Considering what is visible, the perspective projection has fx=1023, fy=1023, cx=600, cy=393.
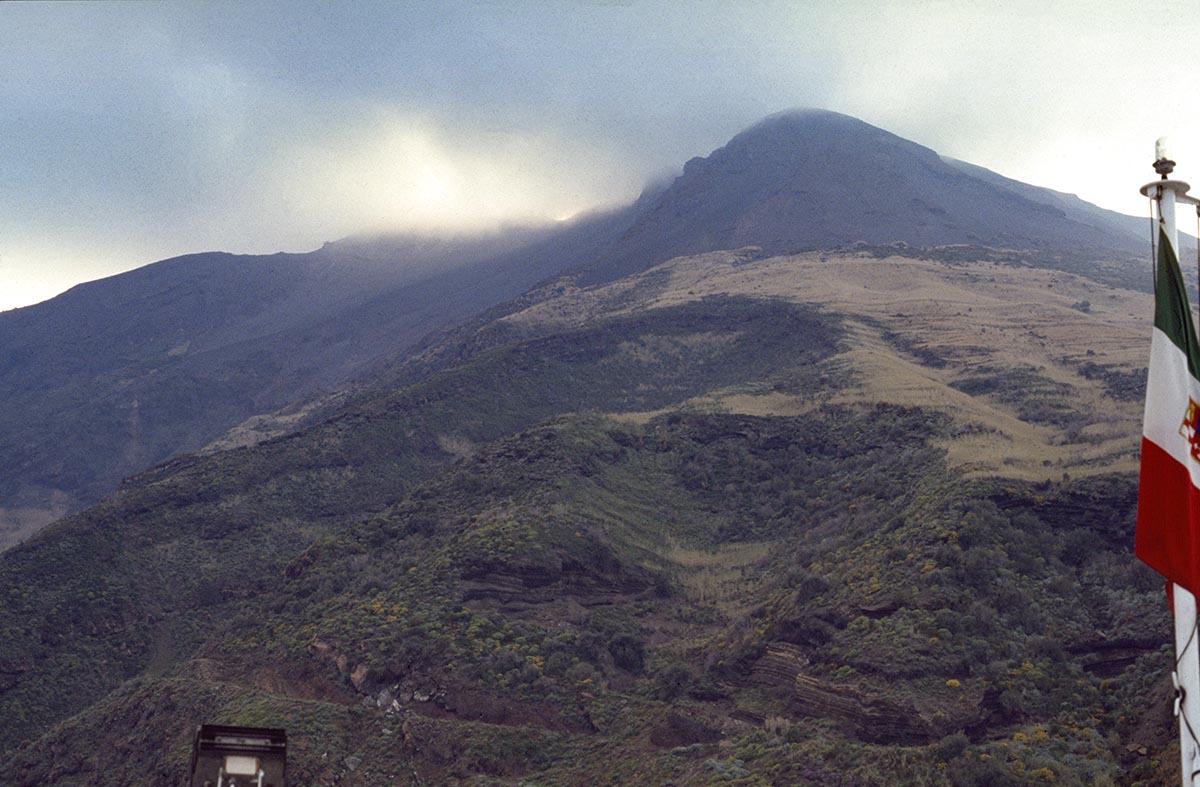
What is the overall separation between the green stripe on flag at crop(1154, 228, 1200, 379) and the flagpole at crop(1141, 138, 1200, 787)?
0.53 feet

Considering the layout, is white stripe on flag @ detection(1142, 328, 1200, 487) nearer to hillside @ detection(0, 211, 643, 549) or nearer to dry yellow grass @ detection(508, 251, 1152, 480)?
dry yellow grass @ detection(508, 251, 1152, 480)

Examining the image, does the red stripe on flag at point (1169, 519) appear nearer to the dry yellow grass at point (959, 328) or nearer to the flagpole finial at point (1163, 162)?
the flagpole finial at point (1163, 162)

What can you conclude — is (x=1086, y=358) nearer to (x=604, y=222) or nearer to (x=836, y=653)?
(x=836, y=653)

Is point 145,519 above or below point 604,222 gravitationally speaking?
below

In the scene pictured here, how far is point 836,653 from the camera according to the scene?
23.5m

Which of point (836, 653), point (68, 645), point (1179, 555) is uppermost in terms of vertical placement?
point (1179, 555)

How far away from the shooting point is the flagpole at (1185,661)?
6352 millimetres

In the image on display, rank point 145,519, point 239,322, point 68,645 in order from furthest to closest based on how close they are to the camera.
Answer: point 239,322 < point 145,519 < point 68,645

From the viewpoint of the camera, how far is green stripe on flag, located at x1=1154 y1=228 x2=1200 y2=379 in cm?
668

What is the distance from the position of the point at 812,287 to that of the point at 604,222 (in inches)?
3145

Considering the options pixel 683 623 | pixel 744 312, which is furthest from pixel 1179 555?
pixel 744 312

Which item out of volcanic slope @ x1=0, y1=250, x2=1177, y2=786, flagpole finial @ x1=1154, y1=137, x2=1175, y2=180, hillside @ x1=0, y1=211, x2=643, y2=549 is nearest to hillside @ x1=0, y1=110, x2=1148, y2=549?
hillside @ x1=0, y1=211, x2=643, y2=549

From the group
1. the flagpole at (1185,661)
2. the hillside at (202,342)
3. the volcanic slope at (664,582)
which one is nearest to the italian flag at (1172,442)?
the flagpole at (1185,661)

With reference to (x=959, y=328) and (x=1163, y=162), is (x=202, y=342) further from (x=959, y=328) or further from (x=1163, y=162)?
(x=1163, y=162)
